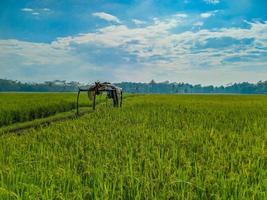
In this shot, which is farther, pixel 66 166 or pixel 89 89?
pixel 89 89

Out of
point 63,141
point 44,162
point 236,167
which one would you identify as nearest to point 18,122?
point 63,141

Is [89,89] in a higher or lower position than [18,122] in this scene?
higher

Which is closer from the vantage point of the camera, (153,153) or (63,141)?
(153,153)

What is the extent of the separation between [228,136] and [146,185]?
15.0ft

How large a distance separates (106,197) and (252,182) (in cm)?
173

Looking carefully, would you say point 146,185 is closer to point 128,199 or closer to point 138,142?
point 128,199

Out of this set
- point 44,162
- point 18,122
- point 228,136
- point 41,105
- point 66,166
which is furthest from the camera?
point 41,105

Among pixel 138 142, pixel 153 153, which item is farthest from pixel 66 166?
pixel 138 142

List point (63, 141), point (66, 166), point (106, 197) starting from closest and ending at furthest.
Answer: point (106, 197) → point (66, 166) → point (63, 141)

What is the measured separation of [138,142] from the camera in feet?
22.3

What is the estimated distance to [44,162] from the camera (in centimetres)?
536

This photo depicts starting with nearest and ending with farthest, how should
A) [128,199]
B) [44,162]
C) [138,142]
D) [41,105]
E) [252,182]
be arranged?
1. [128,199]
2. [252,182]
3. [44,162]
4. [138,142]
5. [41,105]

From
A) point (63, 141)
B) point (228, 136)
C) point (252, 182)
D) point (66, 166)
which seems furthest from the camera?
point (228, 136)

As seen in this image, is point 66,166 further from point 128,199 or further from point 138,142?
point 138,142
